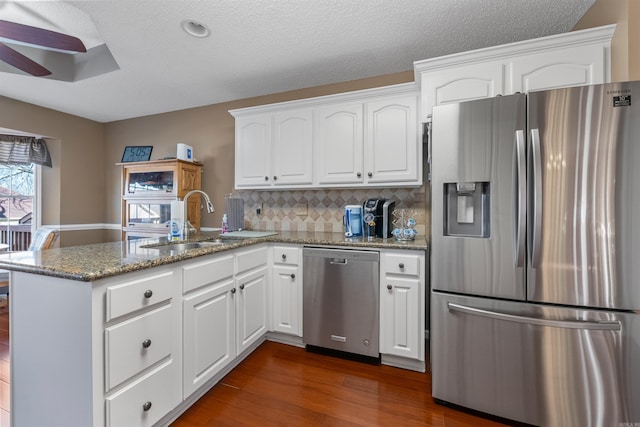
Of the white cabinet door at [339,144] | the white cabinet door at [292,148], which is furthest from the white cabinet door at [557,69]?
the white cabinet door at [292,148]

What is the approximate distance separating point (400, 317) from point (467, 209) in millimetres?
918

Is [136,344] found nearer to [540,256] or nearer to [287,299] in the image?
[287,299]

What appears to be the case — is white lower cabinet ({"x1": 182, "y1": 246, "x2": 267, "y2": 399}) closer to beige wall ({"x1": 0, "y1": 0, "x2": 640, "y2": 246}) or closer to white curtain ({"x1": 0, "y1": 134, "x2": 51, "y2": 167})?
beige wall ({"x1": 0, "y1": 0, "x2": 640, "y2": 246})

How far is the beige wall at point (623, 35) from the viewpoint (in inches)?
59.7

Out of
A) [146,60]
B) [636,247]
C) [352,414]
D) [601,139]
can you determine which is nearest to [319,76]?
[146,60]

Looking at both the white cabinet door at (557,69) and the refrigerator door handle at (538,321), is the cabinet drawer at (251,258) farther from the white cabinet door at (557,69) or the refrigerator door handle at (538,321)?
the white cabinet door at (557,69)

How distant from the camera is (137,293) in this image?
130 centimetres

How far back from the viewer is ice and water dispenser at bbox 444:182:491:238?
1628 mm

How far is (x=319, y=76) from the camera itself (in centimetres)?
277

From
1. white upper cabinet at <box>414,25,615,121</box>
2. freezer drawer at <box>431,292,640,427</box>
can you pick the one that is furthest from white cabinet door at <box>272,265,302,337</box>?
white upper cabinet at <box>414,25,615,121</box>

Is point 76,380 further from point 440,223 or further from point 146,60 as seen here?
point 146,60

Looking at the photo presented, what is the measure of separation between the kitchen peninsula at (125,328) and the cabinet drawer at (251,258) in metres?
0.06

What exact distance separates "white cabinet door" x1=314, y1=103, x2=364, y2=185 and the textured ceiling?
18.1 inches

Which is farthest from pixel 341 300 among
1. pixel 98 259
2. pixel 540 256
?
pixel 98 259
